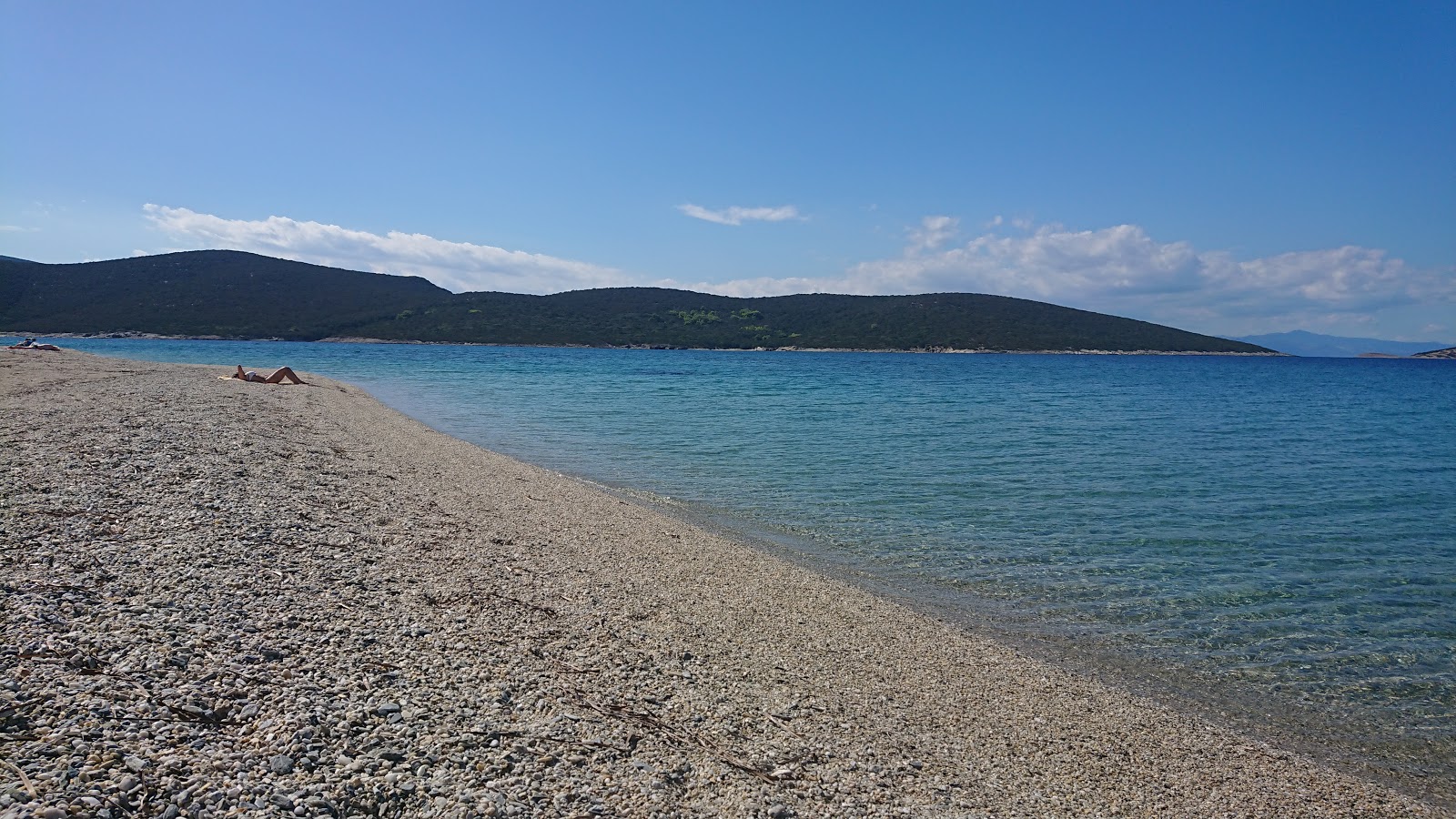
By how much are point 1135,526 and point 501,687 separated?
1154 centimetres

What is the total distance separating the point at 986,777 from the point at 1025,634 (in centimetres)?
362

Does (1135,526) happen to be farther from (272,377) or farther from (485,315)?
(485,315)

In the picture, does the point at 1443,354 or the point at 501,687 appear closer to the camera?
the point at 501,687

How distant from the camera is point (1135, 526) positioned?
1253cm

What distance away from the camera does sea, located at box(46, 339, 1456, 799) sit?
696 centimetres

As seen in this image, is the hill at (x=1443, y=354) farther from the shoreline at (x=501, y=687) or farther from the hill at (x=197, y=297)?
the hill at (x=197, y=297)

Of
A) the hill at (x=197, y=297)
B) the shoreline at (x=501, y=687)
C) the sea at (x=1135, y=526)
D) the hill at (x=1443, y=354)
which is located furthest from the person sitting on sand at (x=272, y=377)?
the hill at (x=1443, y=354)

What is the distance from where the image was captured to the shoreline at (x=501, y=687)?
12.1 feet

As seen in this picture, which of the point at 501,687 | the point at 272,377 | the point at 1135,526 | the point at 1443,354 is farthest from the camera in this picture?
the point at 1443,354

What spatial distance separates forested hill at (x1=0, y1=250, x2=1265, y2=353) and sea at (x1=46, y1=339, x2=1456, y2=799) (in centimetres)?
10609

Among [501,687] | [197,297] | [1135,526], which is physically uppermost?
[197,297]

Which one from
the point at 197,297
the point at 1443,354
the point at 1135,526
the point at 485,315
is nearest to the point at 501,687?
the point at 1135,526

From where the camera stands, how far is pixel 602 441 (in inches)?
859

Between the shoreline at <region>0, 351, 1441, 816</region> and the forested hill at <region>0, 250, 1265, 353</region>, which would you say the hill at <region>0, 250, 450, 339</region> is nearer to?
the forested hill at <region>0, 250, 1265, 353</region>
